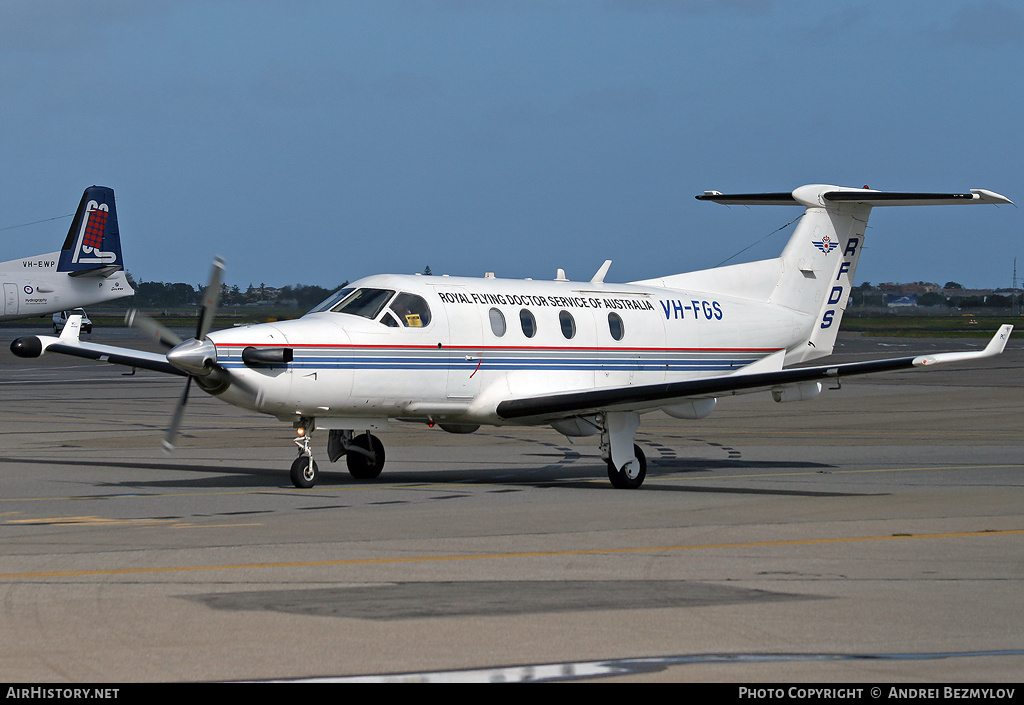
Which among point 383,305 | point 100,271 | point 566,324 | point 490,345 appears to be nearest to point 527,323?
point 566,324

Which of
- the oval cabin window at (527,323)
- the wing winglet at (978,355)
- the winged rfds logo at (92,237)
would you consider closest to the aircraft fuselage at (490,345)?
the oval cabin window at (527,323)

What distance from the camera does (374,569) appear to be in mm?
10039

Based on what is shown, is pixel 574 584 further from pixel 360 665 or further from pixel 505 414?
pixel 505 414

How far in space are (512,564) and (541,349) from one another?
741 cm

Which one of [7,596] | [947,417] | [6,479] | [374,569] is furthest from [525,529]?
[947,417]

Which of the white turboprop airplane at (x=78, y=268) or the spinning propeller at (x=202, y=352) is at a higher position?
the white turboprop airplane at (x=78, y=268)

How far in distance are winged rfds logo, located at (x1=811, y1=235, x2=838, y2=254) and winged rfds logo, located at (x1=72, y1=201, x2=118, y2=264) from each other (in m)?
46.7

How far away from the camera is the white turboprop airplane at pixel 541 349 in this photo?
1526cm

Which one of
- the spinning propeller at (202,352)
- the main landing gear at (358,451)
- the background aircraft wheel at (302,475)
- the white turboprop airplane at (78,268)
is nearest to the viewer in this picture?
the spinning propeller at (202,352)

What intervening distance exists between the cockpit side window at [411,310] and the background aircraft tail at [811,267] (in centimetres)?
548

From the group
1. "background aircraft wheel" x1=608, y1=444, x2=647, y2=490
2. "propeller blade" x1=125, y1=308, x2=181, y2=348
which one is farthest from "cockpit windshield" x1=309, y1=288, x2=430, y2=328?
"background aircraft wheel" x1=608, y1=444, x2=647, y2=490

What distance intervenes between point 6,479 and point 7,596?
8327mm

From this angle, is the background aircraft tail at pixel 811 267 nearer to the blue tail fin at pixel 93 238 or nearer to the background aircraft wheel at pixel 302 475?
the background aircraft wheel at pixel 302 475

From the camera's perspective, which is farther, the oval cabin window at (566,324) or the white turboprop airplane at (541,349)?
the oval cabin window at (566,324)
